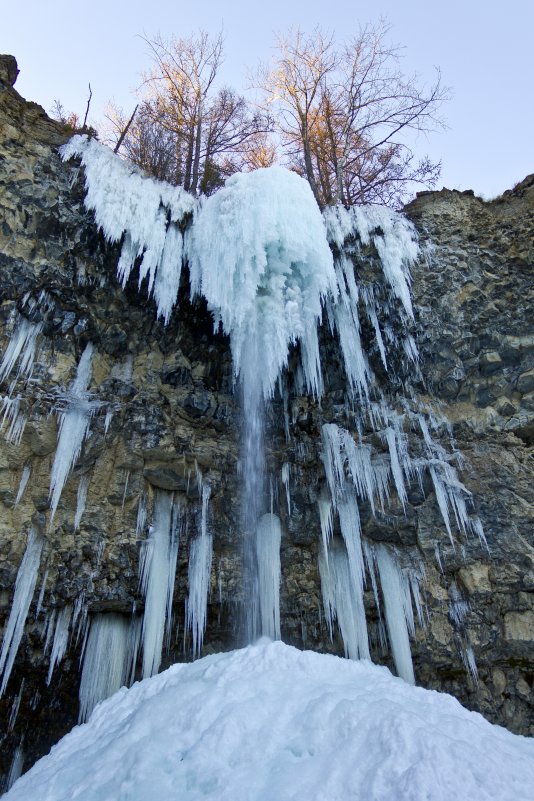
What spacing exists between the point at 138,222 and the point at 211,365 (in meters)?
2.26

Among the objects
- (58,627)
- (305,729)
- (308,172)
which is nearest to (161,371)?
(58,627)

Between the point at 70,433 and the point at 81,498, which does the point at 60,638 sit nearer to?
the point at 81,498

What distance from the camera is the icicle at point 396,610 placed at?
261 inches

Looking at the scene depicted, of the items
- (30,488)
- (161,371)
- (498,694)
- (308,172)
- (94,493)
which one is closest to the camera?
(498,694)

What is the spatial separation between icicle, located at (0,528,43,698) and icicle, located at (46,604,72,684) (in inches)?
17.3

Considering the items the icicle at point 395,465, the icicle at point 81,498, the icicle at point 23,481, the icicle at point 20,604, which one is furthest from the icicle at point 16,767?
the icicle at point 395,465

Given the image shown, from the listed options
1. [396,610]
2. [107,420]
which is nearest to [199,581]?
[107,420]

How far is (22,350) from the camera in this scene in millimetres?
6883

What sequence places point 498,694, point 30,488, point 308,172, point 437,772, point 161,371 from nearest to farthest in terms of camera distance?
point 437,772
point 498,694
point 30,488
point 161,371
point 308,172

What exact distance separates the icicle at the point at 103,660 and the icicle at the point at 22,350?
3362 mm

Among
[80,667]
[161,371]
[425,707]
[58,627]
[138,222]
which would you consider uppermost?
[138,222]

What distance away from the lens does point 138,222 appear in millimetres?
7707

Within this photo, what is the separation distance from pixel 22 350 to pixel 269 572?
438cm

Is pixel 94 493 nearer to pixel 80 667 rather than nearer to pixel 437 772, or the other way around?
pixel 80 667
